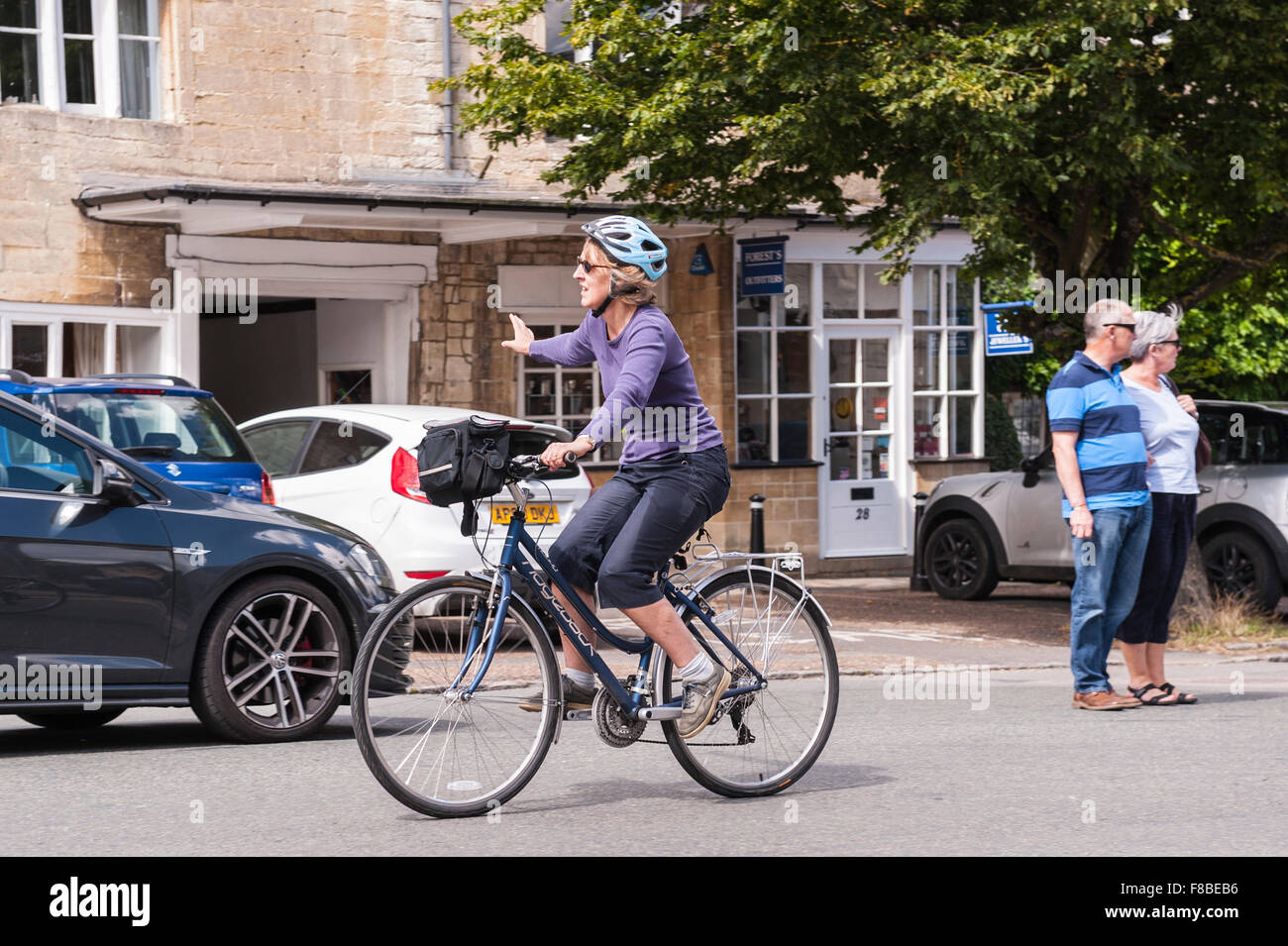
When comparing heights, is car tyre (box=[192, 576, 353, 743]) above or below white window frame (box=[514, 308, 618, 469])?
below

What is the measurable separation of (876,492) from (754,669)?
47.1 feet

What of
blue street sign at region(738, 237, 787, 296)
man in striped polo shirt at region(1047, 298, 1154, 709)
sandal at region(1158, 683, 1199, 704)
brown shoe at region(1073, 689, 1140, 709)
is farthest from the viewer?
blue street sign at region(738, 237, 787, 296)

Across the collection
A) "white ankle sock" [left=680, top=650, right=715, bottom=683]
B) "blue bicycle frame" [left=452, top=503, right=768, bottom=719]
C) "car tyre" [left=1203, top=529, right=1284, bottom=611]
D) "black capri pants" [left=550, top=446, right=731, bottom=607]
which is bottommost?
"car tyre" [left=1203, top=529, right=1284, bottom=611]

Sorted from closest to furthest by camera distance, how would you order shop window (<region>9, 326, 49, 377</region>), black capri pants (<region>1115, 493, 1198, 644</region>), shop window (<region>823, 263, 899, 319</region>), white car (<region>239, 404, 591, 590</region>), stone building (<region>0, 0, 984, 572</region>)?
black capri pants (<region>1115, 493, 1198, 644</region>) < white car (<region>239, 404, 591, 590</region>) < shop window (<region>9, 326, 49, 377</region>) < stone building (<region>0, 0, 984, 572</region>) < shop window (<region>823, 263, 899, 319</region>)

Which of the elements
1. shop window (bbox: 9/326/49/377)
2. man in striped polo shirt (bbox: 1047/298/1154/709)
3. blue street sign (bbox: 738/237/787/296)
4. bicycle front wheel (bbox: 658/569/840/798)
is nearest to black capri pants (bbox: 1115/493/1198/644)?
man in striped polo shirt (bbox: 1047/298/1154/709)

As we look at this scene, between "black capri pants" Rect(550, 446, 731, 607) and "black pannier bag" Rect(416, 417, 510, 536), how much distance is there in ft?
1.34

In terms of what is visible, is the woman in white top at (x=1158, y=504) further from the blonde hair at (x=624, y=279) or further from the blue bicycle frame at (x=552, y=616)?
the blonde hair at (x=624, y=279)

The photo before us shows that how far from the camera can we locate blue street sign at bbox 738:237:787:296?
63.8ft

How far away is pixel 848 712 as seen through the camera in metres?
9.35

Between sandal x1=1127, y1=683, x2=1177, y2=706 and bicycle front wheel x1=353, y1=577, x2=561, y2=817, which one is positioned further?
sandal x1=1127, y1=683, x2=1177, y2=706

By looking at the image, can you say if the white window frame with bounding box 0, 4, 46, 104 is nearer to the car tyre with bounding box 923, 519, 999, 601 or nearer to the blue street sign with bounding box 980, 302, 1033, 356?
the car tyre with bounding box 923, 519, 999, 601
